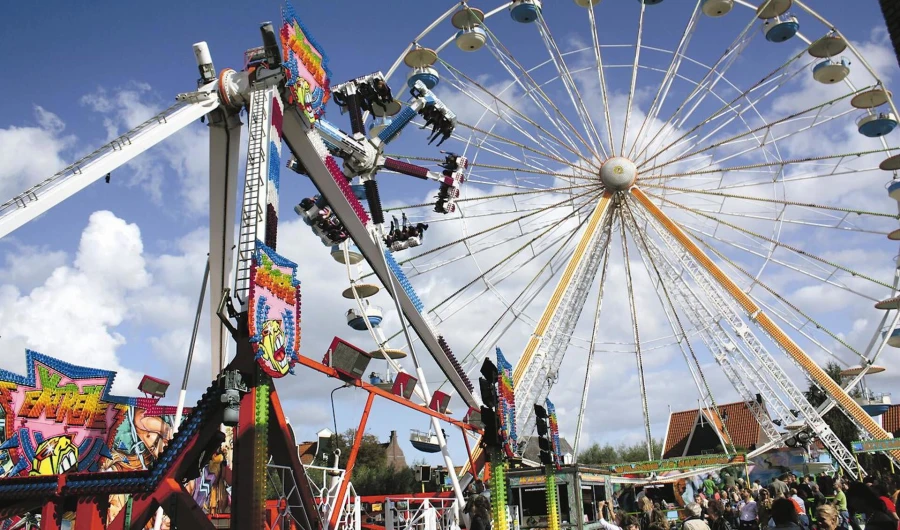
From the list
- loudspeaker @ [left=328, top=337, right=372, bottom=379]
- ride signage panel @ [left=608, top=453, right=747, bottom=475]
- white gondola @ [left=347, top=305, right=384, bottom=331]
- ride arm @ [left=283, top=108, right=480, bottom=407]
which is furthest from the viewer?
ride signage panel @ [left=608, top=453, right=747, bottom=475]

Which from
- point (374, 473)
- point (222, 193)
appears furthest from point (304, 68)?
point (374, 473)

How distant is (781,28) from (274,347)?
1852cm

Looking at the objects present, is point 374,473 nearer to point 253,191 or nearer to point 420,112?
point 420,112

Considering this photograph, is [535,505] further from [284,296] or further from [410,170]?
[284,296]

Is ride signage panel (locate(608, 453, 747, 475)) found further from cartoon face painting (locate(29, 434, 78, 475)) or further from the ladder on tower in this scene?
cartoon face painting (locate(29, 434, 78, 475))

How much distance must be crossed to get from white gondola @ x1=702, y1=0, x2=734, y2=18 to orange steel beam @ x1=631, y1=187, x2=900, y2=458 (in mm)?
6537

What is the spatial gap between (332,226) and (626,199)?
10.8 meters

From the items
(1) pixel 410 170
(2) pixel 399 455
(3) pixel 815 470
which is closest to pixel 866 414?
(3) pixel 815 470

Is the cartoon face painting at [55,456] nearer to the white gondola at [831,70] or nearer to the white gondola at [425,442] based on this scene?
the white gondola at [425,442]

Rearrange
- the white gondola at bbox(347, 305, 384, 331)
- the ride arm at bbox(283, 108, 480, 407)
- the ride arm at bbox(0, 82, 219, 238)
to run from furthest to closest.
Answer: the white gondola at bbox(347, 305, 384, 331) → the ride arm at bbox(283, 108, 480, 407) → the ride arm at bbox(0, 82, 219, 238)

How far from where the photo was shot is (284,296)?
380 inches

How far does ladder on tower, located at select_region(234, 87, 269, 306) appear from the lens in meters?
9.30

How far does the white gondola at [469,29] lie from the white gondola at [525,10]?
1019 mm

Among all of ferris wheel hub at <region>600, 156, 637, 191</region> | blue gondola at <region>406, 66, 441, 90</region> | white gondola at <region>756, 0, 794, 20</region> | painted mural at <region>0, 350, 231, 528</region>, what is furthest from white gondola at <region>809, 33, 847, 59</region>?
painted mural at <region>0, 350, 231, 528</region>
